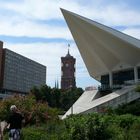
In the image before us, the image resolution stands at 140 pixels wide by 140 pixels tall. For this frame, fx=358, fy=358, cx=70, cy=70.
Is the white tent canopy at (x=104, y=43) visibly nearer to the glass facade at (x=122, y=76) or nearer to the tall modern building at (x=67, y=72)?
the glass facade at (x=122, y=76)

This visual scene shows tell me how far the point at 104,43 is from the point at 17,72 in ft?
205

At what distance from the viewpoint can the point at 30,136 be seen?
11.0m

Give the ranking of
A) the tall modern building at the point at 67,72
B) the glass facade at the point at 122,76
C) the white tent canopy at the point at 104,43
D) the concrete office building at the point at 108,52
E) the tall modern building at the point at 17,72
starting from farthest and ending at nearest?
the tall modern building at the point at 67,72 → the tall modern building at the point at 17,72 → the glass facade at the point at 122,76 → the white tent canopy at the point at 104,43 → the concrete office building at the point at 108,52

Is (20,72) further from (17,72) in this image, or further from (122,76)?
(122,76)

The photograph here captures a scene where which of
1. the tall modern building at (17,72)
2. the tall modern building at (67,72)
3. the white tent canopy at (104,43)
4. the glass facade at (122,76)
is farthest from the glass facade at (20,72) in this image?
the white tent canopy at (104,43)

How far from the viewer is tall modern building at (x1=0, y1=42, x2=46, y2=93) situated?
316 ft

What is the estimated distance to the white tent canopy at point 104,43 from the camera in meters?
44.0

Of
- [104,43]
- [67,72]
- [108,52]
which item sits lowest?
[108,52]

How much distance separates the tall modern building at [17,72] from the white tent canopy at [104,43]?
48.9 metres

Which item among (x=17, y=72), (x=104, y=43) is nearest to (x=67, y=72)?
(x=17, y=72)

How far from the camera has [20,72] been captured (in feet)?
348

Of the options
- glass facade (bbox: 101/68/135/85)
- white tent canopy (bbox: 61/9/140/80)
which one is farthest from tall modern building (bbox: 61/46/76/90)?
white tent canopy (bbox: 61/9/140/80)

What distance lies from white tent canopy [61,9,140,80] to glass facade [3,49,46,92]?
5161 cm

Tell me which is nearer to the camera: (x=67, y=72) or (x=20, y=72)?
(x=20, y=72)
